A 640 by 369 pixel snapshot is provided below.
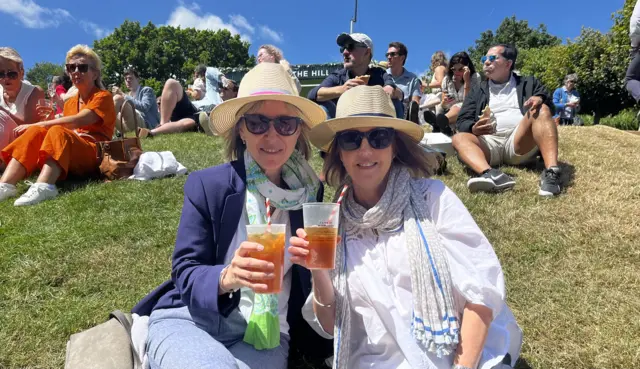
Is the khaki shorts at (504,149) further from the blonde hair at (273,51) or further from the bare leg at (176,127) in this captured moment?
the bare leg at (176,127)

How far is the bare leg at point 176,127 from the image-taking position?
31.8 ft

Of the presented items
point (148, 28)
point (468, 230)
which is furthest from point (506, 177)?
point (148, 28)

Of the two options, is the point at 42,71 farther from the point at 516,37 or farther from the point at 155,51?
the point at 516,37

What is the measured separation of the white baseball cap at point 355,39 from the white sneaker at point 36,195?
13.4 feet

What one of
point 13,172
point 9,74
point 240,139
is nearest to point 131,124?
point 9,74

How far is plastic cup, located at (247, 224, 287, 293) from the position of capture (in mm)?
1736

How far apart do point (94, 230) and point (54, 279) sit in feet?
2.93

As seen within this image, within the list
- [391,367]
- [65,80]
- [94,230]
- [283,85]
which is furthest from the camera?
[65,80]

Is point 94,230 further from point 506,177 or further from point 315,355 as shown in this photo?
point 506,177

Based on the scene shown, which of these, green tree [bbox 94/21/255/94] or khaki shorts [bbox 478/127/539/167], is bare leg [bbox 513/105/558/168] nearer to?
khaki shorts [bbox 478/127/539/167]

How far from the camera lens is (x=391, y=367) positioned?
1993mm

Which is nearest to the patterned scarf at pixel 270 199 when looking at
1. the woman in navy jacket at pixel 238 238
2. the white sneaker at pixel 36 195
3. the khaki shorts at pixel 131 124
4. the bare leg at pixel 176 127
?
the woman in navy jacket at pixel 238 238

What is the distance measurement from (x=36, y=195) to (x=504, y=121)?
608cm

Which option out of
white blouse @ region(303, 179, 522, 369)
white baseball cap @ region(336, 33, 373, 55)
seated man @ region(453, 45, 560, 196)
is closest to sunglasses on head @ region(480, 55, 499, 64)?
seated man @ region(453, 45, 560, 196)
